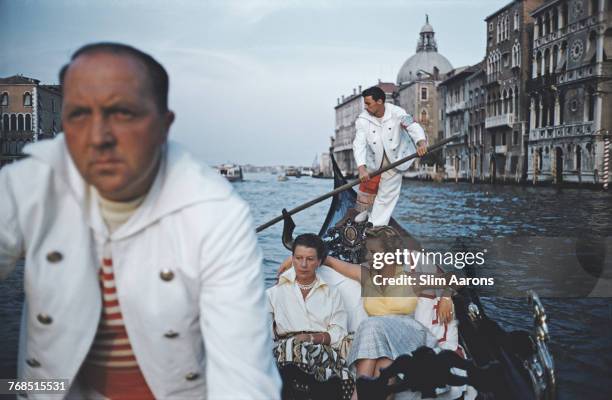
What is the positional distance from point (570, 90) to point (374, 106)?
42.2 feet

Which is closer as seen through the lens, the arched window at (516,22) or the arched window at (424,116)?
the arched window at (516,22)

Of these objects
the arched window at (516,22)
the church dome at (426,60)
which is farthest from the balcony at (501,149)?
the church dome at (426,60)

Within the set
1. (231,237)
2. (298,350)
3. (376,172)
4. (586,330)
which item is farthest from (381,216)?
(231,237)

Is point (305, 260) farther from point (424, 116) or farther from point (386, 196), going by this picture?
point (424, 116)

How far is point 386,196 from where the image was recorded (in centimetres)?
368

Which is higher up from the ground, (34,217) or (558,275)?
(34,217)

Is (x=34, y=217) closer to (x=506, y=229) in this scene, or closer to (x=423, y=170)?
(x=506, y=229)

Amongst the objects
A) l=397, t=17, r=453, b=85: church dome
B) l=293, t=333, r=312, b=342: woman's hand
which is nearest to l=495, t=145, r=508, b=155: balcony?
l=397, t=17, r=453, b=85: church dome

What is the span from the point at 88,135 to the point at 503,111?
19.0 meters

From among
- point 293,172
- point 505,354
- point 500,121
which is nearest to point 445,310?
point 505,354

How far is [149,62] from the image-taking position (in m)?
0.65

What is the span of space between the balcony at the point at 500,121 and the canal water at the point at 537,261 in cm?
303

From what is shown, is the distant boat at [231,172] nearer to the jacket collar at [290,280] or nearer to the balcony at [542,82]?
the balcony at [542,82]

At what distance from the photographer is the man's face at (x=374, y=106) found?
3334 mm
